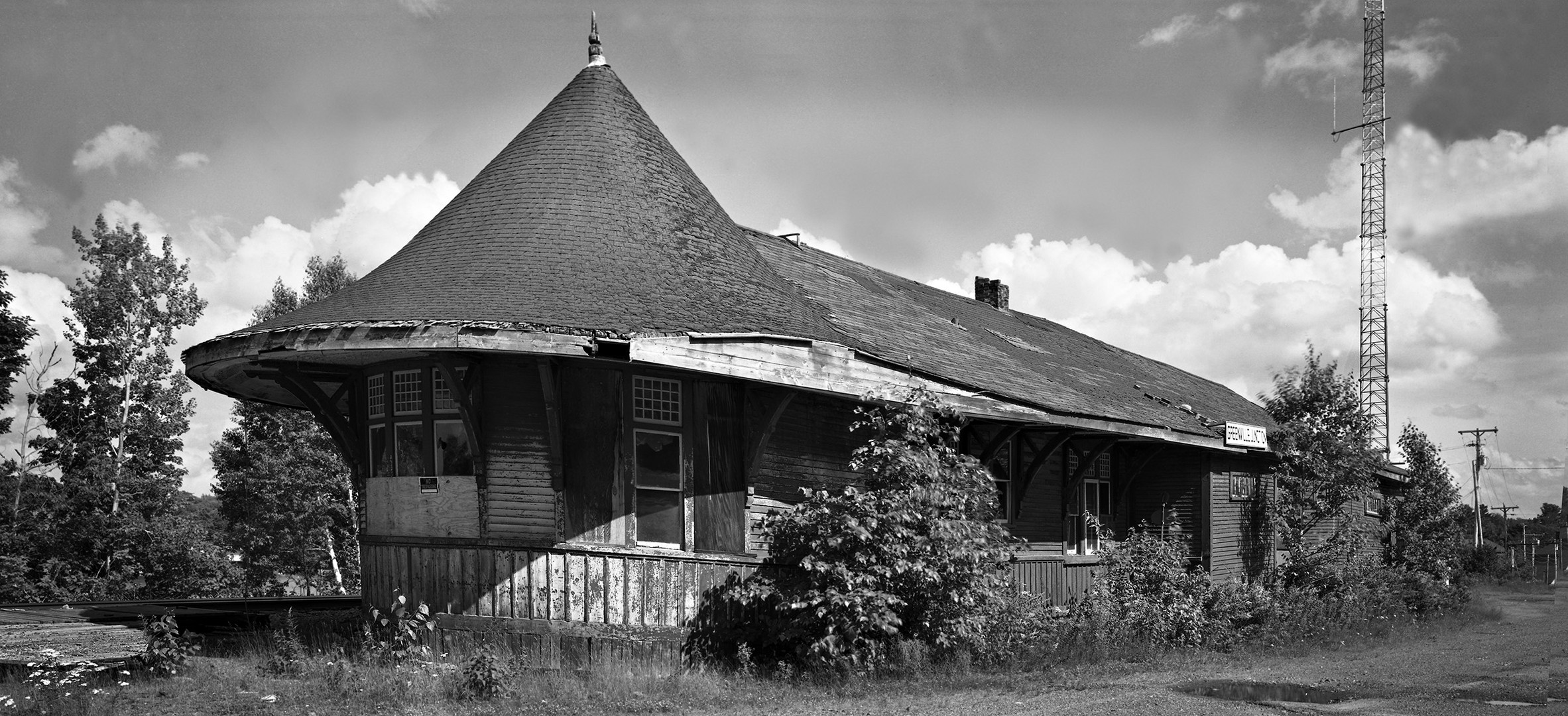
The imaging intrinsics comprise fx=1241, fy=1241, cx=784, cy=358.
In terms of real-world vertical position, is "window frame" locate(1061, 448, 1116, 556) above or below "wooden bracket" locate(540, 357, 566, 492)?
below

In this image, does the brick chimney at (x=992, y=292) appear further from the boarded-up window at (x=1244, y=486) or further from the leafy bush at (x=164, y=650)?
the leafy bush at (x=164, y=650)

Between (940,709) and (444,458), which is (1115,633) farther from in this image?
(444,458)

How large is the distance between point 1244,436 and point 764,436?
10956 millimetres

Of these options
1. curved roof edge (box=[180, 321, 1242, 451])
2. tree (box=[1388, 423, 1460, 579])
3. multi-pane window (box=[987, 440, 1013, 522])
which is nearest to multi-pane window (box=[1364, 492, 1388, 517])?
tree (box=[1388, 423, 1460, 579])

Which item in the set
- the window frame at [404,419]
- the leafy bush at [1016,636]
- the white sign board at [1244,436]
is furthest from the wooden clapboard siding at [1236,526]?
the window frame at [404,419]

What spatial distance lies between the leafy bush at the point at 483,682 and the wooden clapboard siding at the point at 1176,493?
14.4 meters

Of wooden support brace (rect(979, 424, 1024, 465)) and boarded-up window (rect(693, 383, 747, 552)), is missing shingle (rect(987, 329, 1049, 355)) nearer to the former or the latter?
wooden support brace (rect(979, 424, 1024, 465))

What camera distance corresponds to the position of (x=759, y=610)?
43.5 ft

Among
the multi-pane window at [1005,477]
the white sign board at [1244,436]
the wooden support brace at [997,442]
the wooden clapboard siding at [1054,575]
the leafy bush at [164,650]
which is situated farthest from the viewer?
the white sign board at [1244,436]

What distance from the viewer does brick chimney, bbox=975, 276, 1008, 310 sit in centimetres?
3189

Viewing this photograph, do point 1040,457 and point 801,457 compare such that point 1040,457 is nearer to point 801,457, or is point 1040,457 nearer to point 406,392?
point 801,457

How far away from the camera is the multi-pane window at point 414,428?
1367 centimetres

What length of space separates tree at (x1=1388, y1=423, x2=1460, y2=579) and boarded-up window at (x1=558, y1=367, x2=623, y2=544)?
1739 centimetres

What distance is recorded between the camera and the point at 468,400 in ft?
42.2
